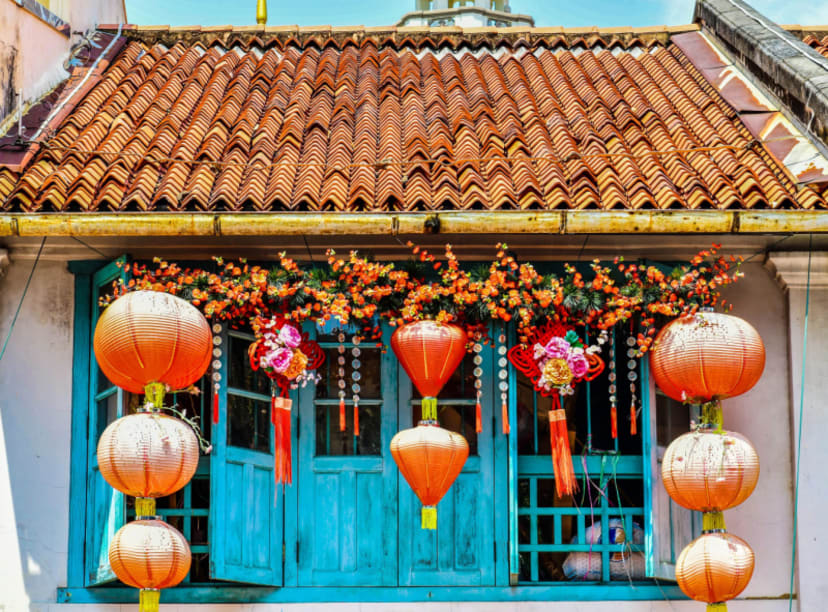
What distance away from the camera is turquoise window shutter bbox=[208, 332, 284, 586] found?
290 inches

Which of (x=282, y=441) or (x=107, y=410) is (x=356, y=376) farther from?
(x=107, y=410)

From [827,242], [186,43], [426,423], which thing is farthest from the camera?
[186,43]

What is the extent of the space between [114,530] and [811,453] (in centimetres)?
420

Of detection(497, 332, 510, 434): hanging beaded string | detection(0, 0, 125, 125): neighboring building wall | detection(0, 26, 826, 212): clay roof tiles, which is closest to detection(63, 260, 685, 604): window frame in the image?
detection(497, 332, 510, 434): hanging beaded string

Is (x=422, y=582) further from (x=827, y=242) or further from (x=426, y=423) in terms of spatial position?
(x=827, y=242)

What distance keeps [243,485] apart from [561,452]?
1889mm

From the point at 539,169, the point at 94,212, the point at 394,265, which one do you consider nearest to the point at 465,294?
the point at 394,265

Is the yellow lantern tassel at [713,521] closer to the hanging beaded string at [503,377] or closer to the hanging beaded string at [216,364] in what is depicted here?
the hanging beaded string at [503,377]

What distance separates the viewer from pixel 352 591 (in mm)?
7570

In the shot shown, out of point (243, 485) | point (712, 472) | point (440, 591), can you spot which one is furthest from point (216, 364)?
point (712, 472)

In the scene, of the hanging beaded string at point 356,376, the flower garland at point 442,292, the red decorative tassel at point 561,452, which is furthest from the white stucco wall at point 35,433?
the red decorative tassel at point 561,452

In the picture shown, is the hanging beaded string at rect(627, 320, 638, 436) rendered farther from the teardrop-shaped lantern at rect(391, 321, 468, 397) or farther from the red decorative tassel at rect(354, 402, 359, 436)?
the red decorative tassel at rect(354, 402, 359, 436)

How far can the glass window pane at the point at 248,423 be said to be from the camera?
7.62 m

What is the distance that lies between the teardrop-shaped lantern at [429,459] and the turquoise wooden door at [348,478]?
0.47 metres
